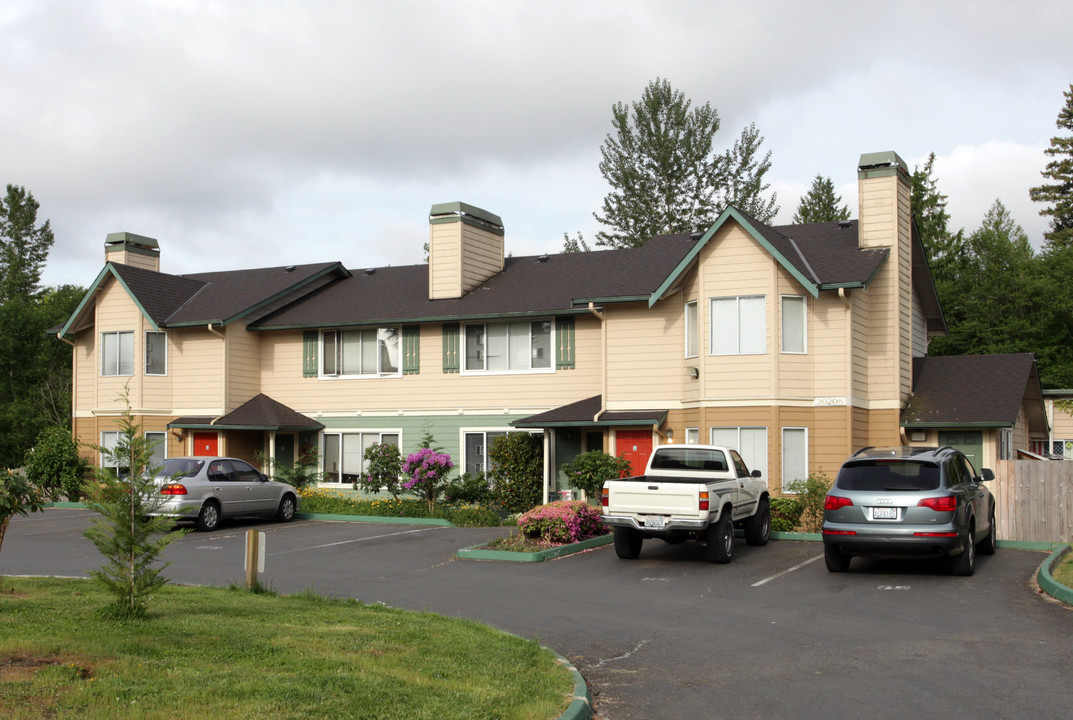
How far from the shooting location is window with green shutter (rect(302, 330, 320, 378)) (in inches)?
1169

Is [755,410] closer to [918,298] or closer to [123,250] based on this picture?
[918,298]

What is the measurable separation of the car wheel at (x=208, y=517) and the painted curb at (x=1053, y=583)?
16041 millimetres

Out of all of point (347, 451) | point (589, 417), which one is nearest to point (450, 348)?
point (347, 451)

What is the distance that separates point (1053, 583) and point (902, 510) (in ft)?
6.81

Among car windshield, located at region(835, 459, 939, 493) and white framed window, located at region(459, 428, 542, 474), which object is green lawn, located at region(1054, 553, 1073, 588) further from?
white framed window, located at region(459, 428, 542, 474)

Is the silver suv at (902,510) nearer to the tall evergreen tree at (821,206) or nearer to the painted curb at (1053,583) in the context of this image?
the painted curb at (1053,583)

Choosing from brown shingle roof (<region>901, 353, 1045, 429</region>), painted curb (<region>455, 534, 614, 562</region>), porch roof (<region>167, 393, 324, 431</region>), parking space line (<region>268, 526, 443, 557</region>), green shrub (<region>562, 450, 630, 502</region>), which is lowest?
parking space line (<region>268, 526, 443, 557</region>)

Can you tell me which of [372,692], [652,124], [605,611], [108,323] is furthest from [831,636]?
[652,124]

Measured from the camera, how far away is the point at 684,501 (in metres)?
16.0

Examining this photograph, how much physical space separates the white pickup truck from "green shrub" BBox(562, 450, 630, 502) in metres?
3.96

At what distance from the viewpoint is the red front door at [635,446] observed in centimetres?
2481

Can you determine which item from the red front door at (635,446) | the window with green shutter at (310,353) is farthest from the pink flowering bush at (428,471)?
the window with green shutter at (310,353)

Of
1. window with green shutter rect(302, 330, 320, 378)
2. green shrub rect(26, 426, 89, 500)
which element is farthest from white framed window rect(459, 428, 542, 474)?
green shrub rect(26, 426, 89, 500)

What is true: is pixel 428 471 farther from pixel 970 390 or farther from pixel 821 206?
pixel 821 206
